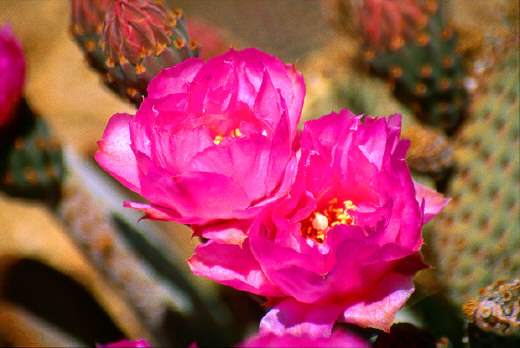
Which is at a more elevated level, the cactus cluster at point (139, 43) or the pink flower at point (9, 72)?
the cactus cluster at point (139, 43)

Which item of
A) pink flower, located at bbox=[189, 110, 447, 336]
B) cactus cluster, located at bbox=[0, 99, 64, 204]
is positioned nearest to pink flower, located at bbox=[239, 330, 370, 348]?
pink flower, located at bbox=[189, 110, 447, 336]

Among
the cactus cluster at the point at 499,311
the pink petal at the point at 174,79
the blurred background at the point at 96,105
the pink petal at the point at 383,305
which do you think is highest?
the pink petal at the point at 174,79

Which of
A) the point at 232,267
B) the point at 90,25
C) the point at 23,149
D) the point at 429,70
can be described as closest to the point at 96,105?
the point at 23,149

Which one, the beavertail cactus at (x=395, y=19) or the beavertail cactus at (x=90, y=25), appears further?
the beavertail cactus at (x=395, y=19)

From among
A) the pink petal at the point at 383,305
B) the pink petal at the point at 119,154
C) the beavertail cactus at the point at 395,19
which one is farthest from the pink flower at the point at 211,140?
the beavertail cactus at the point at 395,19

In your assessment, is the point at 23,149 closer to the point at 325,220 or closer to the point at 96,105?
the point at 325,220

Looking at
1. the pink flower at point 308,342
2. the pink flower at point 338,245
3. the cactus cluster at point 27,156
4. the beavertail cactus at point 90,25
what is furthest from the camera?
the cactus cluster at point 27,156

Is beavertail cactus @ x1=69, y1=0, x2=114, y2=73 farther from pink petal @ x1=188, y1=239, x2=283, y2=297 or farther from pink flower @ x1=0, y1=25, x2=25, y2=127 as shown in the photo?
pink petal @ x1=188, y1=239, x2=283, y2=297

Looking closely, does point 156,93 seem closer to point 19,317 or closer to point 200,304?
point 200,304

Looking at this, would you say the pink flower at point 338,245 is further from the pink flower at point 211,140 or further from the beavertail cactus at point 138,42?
the beavertail cactus at point 138,42
